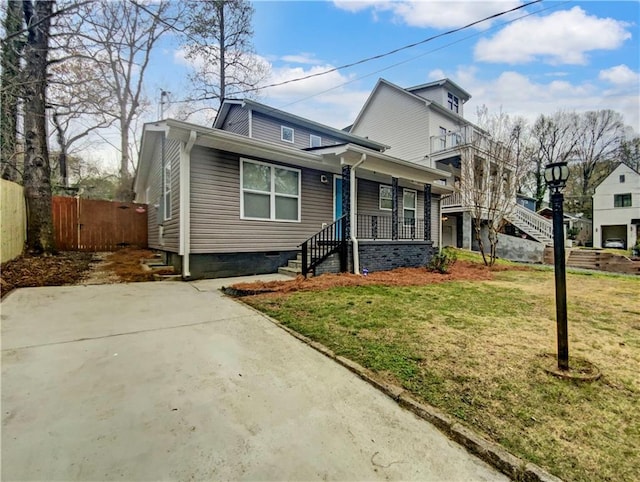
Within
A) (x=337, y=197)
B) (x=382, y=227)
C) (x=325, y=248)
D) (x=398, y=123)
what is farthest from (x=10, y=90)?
(x=398, y=123)

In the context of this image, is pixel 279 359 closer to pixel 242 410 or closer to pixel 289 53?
pixel 242 410

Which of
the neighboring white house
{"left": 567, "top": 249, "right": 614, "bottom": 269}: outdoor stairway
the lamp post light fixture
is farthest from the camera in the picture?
the neighboring white house

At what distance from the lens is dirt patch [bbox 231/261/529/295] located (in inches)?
234

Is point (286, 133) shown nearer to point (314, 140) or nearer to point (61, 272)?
point (314, 140)

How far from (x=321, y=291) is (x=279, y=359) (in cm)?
291

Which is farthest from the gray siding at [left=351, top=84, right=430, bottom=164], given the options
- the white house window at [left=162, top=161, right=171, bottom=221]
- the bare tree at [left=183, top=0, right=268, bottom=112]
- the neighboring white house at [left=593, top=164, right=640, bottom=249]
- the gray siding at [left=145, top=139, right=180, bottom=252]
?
the neighboring white house at [left=593, top=164, right=640, bottom=249]

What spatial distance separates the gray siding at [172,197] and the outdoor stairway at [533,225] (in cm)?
1416

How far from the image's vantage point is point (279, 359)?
2922 millimetres

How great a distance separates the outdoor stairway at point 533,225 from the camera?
14664mm

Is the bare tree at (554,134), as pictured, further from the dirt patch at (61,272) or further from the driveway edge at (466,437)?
the driveway edge at (466,437)

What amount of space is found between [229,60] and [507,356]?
18068 millimetres

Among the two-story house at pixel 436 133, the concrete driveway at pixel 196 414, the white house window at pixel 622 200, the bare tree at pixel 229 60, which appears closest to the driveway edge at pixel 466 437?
the concrete driveway at pixel 196 414

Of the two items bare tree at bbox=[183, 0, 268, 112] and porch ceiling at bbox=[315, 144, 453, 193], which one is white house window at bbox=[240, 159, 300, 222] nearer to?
porch ceiling at bbox=[315, 144, 453, 193]

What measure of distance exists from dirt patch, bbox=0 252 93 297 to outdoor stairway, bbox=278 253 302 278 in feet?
14.5
